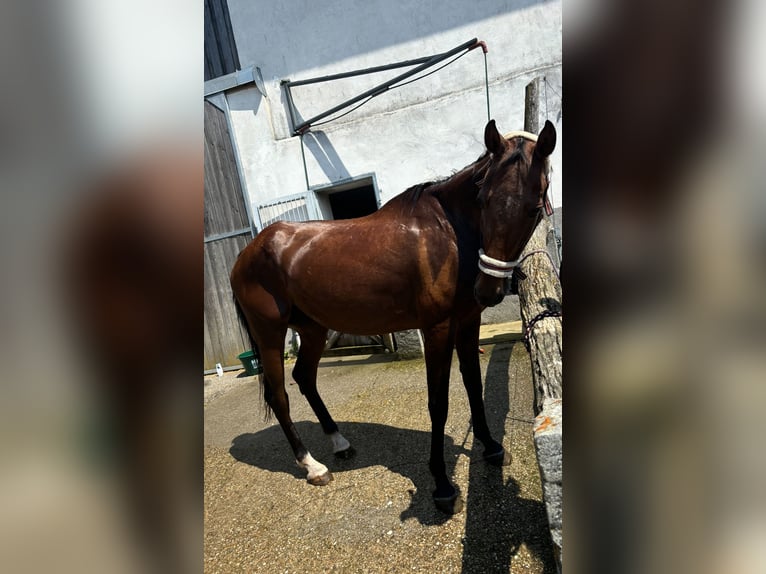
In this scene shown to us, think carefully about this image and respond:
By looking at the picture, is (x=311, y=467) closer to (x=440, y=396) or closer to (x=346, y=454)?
(x=346, y=454)

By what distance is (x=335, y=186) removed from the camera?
538 centimetres

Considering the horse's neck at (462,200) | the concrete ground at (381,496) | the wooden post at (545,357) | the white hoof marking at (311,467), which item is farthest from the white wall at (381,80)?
the white hoof marking at (311,467)

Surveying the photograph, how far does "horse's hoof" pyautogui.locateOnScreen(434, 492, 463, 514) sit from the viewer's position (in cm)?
199

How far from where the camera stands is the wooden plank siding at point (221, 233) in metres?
5.54

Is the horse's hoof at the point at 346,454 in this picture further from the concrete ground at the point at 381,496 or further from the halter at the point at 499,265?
the halter at the point at 499,265

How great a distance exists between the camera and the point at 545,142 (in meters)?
1.30

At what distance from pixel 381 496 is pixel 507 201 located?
176cm

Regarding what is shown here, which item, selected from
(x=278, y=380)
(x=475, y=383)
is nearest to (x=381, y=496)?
(x=475, y=383)

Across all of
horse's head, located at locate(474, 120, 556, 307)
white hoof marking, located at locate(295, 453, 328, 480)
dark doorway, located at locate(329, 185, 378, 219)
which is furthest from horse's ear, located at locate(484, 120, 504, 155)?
dark doorway, located at locate(329, 185, 378, 219)
